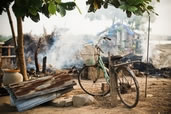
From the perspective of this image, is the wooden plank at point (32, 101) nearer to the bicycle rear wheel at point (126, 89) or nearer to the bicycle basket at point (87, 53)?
the bicycle rear wheel at point (126, 89)

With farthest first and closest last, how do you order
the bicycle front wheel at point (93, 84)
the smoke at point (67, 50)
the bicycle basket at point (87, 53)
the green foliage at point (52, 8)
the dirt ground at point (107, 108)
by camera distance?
the bicycle basket at point (87, 53), the smoke at point (67, 50), the bicycle front wheel at point (93, 84), the dirt ground at point (107, 108), the green foliage at point (52, 8)

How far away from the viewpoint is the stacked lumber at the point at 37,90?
2.38 meters

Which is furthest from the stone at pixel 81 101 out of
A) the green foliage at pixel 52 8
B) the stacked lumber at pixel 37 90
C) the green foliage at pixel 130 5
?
the green foliage at pixel 52 8

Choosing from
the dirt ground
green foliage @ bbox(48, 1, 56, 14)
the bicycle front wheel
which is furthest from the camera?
the bicycle front wheel

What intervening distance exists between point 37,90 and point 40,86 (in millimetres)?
A: 73

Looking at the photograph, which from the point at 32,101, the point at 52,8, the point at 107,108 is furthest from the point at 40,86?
the point at 52,8

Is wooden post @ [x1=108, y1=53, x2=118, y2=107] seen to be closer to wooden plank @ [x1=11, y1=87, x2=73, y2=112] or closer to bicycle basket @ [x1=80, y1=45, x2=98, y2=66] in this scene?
wooden plank @ [x1=11, y1=87, x2=73, y2=112]

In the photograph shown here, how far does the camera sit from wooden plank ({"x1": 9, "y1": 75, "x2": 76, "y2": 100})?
94.3 inches

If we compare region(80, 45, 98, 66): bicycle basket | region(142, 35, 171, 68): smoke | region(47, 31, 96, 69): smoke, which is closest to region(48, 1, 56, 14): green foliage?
region(47, 31, 96, 69): smoke

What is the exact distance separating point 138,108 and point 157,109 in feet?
0.69

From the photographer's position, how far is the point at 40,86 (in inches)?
99.5

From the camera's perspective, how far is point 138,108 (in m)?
2.35

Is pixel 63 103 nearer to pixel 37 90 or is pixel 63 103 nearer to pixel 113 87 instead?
pixel 37 90

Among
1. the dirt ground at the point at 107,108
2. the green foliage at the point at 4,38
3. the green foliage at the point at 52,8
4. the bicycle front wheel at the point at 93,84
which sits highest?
the green foliage at the point at 4,38
